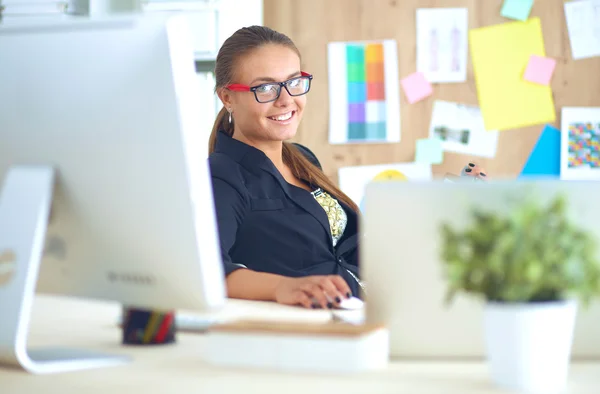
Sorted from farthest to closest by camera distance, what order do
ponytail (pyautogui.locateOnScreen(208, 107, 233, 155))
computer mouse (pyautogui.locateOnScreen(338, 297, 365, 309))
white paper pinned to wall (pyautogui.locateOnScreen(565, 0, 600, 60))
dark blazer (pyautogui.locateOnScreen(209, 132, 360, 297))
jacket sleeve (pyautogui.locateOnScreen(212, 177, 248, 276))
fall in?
white paper pinned to wall (pyautogui.locateOnScreen(565, 0, 600, 60))
ponytail (pyautogui.locateOnScreen(208, 107, 233, 155))
dark blazer (pyautogui.locateOnScreen(209, 132, 360, 297))
jacket sleeve (pyautogui.locateOnScreen(212, 177, 248, 276))
computer mouse (pyautogui.locateOnScreen(338, 297, 365, 309))

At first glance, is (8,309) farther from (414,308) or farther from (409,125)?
(409,125)

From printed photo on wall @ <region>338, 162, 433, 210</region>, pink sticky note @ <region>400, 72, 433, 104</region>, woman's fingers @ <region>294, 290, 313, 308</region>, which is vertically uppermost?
pink sticky note @ <region>400, 72, 433, 104</region>

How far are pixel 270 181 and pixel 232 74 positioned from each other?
1.03ft

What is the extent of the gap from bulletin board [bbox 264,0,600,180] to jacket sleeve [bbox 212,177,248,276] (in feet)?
3.61

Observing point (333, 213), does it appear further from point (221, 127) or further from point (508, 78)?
point (508, 78)

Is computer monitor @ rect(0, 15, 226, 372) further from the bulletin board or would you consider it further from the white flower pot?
the bulletin board

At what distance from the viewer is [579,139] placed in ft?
9.64

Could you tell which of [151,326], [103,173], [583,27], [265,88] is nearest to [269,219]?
[265,88]

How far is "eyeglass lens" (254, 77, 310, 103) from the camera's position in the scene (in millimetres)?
2111

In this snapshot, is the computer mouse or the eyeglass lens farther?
the eyeglass lens

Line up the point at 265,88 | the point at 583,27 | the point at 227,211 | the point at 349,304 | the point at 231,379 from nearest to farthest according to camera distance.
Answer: the point at 231,379, the point at 349,304, the point at 227,211, the point at 265,88, the point at 583,27

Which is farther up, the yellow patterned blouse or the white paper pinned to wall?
the white paper pinned to wall

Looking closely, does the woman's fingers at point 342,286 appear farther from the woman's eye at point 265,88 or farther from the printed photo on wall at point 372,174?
the printed photo on wall at point 372,174

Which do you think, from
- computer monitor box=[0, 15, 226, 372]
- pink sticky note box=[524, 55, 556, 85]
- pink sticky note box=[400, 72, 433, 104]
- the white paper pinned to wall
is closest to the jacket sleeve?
computer monitor box=[0, 15, 226, 372]
